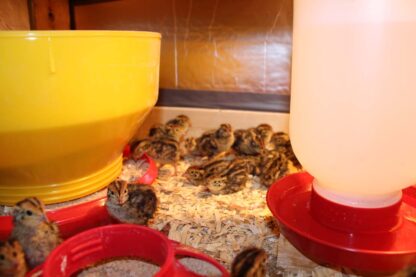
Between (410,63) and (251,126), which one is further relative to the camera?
(251,126)

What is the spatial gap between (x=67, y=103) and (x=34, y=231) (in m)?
0.31

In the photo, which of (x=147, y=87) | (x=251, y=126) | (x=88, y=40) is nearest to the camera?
(x=88, y=40)

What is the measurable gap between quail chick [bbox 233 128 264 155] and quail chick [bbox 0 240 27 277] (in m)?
1.01

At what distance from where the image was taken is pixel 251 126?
1807 millimetres

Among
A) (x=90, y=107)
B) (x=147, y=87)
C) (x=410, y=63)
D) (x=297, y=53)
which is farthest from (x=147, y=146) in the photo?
(x=410, y=63)

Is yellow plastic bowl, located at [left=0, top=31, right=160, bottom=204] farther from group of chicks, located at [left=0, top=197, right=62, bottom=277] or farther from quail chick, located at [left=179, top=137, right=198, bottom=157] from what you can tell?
quail chick, located at [left=179, top=137, right=198, bottom=157]

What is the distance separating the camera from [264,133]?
5.46ft

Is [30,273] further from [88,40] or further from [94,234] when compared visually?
[88,40]

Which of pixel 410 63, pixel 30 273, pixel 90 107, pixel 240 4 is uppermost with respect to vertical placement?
pixel 240 4

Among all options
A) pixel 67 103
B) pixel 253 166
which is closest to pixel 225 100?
pixel 253 166

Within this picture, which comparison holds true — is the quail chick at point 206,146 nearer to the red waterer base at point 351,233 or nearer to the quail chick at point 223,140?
the quail chick at point 223,140

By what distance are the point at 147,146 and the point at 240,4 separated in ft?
2.85

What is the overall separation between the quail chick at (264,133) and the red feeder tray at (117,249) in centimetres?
88

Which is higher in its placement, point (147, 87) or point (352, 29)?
point (352, 29)
